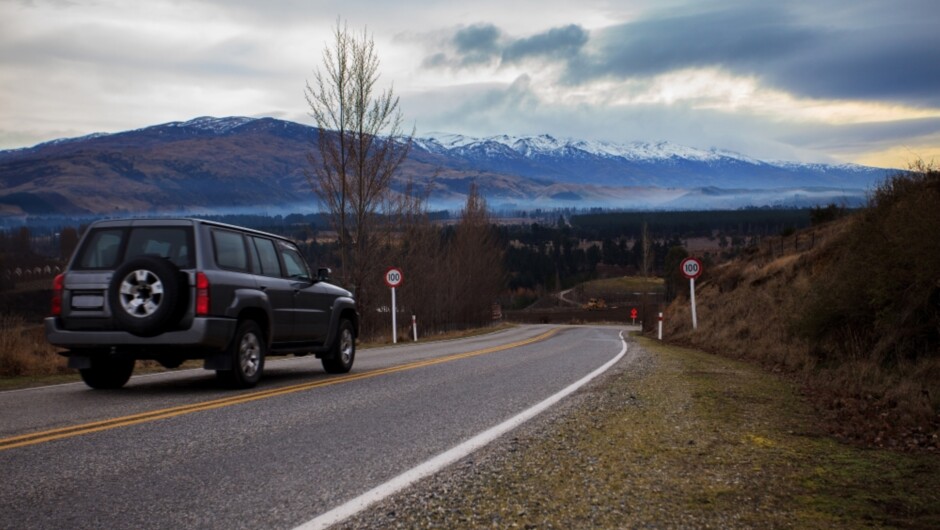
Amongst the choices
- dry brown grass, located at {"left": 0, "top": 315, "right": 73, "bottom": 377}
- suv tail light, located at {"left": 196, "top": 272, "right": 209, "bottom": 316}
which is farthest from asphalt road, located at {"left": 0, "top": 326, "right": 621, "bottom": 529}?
dry brown grass, located at {"left": 0, "top": 315, "right": 73, "bottom": 377}

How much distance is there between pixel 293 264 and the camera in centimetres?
1223

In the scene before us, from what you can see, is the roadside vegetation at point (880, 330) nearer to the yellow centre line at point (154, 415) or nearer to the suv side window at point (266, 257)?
the yellow centre line at point (154, 415)

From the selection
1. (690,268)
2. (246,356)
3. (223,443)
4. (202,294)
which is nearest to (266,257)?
(246,356)

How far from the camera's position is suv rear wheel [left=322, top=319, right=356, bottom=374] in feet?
42.4

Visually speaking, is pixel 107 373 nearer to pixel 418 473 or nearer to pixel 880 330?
pixel 418 473

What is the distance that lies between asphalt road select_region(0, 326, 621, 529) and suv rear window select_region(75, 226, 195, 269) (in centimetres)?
167

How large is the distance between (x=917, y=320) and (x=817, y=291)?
3.29m

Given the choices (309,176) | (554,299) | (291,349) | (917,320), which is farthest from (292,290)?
(554,299)

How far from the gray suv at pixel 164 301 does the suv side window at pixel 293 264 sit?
2.80 feet

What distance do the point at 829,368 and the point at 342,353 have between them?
8.15 meters

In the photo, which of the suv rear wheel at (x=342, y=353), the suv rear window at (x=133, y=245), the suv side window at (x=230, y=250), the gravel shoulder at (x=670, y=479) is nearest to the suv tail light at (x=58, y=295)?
the suv rear window at (x=133, y=245)

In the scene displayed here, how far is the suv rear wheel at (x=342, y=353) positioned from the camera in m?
12.9

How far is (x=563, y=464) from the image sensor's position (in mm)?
5750

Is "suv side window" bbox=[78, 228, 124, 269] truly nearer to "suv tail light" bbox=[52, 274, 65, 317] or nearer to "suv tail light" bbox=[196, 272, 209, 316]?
"suv tail light" bbox=[52, 274, 65, 317]
